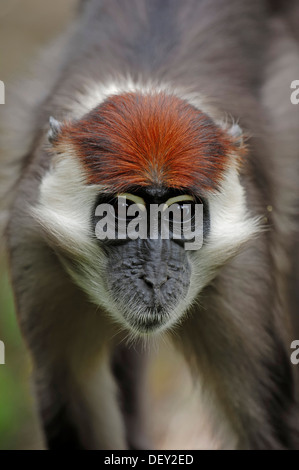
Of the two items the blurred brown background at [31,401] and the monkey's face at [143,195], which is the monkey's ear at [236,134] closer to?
the monkey's face at [143,195]

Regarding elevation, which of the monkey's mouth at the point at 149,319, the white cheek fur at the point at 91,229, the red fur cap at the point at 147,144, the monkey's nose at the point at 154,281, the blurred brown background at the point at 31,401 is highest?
the red fur cap at the point at 147,144

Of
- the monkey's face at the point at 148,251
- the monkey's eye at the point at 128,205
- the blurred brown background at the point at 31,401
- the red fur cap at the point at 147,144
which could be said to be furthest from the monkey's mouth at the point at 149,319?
the blurred brown background at the point at 31,401

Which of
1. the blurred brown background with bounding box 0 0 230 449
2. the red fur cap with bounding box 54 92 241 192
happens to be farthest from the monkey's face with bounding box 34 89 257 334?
the blurred brown background with bounding box 0 0 230 449

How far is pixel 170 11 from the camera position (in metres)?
4.30

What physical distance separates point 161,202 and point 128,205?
132 mm

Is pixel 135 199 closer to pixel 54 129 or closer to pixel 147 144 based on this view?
pixel 147 144

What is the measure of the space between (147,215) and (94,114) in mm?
460

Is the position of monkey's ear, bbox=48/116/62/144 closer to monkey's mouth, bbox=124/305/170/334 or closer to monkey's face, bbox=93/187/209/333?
monkey's face, bbox=93/187/209/333

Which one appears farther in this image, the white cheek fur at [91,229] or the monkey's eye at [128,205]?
the white cheek fur at [91,229]

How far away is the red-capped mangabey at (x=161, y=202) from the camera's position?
3209 millimetres

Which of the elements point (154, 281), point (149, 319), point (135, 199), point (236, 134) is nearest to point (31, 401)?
point (149, 319)

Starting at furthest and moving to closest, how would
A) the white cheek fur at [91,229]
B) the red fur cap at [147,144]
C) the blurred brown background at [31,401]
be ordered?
the blurred brown background at [31,401] → the white cheek fur at [91,229] → the red fur cap at [147,144]

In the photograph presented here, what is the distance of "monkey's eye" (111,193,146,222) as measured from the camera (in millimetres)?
3201
